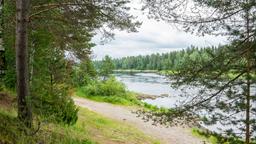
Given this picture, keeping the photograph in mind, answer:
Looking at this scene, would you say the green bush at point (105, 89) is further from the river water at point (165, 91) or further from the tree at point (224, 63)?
the tree at point (224, 63)

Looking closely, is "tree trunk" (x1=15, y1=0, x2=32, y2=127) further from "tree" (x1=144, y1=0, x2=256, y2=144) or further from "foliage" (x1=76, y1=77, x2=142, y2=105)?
"foliage" (x1=76, y1=77, x2=142, y2=105)

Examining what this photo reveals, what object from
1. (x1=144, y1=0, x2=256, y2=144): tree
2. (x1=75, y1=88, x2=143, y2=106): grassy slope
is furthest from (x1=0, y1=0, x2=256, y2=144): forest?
(x1=75, y1=88, x2=143, y2=106): grassy slope

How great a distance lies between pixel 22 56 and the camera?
9.94 m

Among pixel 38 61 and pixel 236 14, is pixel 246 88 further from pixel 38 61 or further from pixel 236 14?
pixel 38 61

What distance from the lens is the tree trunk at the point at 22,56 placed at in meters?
9.80

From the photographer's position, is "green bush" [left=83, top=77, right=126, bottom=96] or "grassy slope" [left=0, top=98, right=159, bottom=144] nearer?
"grassy slope" [left=0, top=98, right=159, bottom=144]

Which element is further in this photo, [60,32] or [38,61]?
[38,61]

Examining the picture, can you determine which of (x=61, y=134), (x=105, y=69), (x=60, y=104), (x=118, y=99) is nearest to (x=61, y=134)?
(x=61, y=134)

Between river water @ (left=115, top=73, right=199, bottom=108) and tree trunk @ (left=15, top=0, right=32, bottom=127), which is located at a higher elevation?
tree trunk @ (left=15, top=0, right=32, bottom=127)

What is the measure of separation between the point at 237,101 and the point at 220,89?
1.93 feet

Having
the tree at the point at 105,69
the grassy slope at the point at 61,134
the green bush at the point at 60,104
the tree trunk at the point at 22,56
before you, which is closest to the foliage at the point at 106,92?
the tree at the point at 105,69

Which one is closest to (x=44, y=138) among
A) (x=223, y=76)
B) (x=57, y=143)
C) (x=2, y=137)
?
(x=57, y=143)

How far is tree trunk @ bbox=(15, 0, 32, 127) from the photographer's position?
32.2 feet

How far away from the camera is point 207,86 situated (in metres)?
10.0
